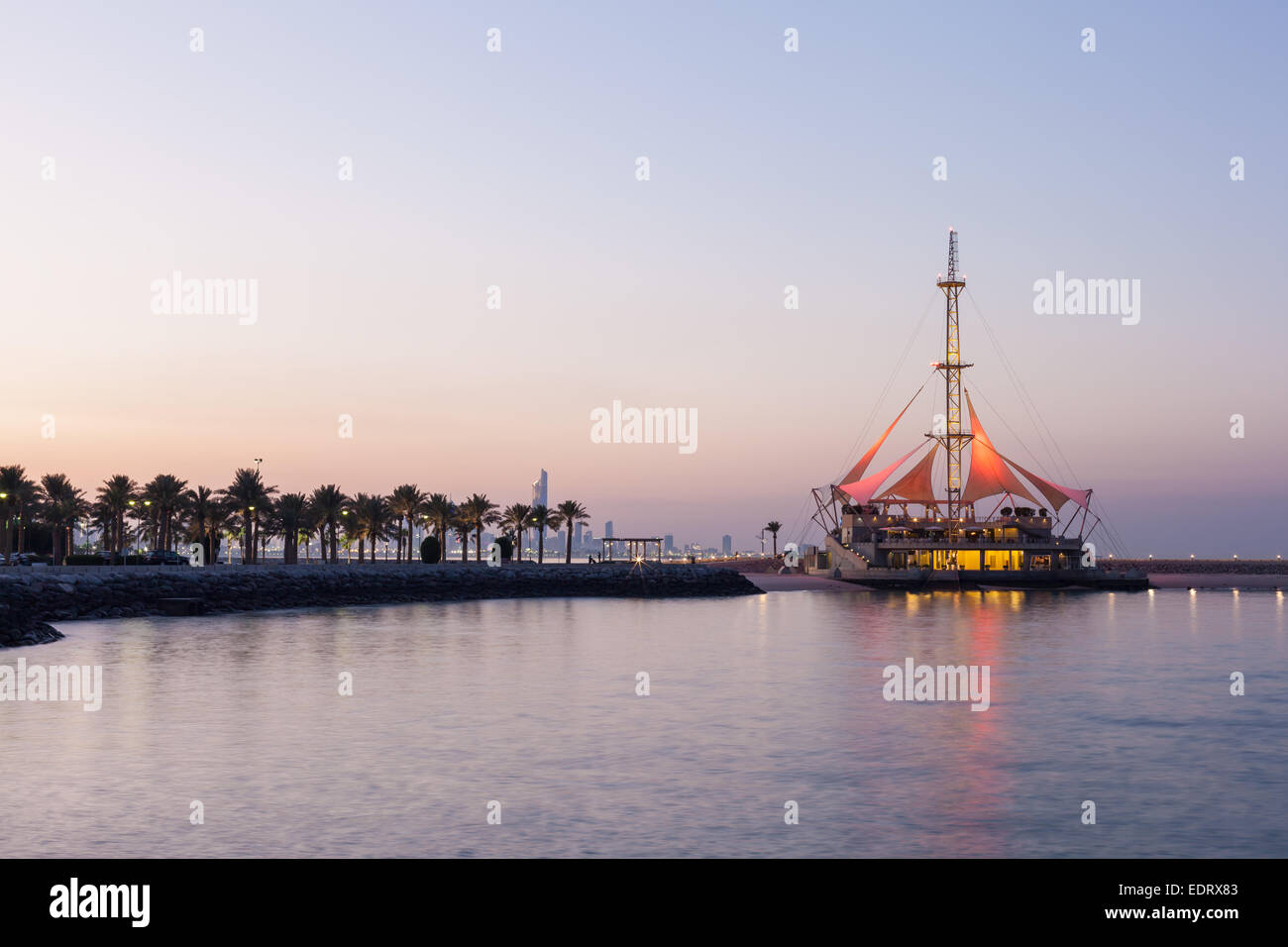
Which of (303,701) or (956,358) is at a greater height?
(956,358)

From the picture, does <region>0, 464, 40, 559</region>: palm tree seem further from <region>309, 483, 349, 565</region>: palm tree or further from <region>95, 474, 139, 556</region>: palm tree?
<region>309, 483, 349, 565</region>: palm tree

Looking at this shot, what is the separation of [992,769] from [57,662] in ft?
111

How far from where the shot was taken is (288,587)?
8881 cm

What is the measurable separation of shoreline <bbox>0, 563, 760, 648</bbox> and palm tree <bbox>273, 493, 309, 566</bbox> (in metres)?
12.5

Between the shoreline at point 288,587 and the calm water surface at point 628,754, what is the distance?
48.3ft

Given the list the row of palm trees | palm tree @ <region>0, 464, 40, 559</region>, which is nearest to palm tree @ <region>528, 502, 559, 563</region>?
the row of palm trees

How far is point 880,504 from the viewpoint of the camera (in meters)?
155

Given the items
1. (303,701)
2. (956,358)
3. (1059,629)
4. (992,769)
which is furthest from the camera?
(956,358)

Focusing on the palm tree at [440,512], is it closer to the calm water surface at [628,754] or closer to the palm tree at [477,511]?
the palm tree at [477,511]

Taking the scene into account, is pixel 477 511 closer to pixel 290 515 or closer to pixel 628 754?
pixel 290 515

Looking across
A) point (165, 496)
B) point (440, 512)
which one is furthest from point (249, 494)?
point (440, 512)

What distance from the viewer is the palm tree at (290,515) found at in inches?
4707
